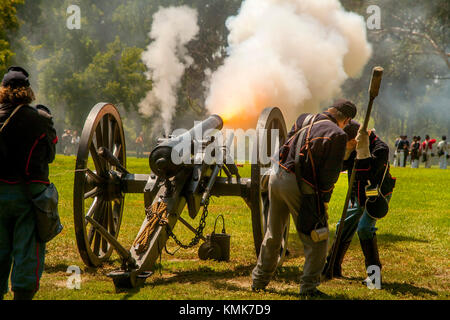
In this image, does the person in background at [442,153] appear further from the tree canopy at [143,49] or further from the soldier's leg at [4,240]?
the soldier's leg at [4,240]

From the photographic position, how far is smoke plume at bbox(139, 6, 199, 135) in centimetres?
3384

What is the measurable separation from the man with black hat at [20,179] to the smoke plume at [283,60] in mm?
7412

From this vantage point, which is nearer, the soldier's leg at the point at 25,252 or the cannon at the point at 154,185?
the soldier's leg at the point at 25,252

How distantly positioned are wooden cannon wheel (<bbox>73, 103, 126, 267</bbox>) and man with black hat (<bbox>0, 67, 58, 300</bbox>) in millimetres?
1248

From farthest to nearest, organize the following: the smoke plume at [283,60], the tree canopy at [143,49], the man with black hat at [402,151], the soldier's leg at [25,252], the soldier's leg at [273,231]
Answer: the tree canopy at [143,49] < the man with black hat at [402,151] < the smoke plume at [283,60] < the soldier's leg at [273,231] < the soldier's leg at [25,252]

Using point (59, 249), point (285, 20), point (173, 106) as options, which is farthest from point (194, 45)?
point (59, 249)

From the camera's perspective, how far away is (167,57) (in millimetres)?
35062

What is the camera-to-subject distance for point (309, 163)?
4734 mm

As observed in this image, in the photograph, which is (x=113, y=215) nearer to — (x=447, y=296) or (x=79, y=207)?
(x=79, y=207)

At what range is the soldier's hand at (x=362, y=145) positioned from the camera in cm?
543

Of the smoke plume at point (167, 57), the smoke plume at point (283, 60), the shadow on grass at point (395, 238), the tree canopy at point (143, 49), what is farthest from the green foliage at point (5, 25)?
the shadow on grass at point (395, 238)

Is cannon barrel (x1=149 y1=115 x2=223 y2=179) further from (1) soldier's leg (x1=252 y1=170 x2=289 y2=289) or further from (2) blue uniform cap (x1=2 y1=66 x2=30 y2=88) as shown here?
(2) blue uniform cap (x1=2 y1=66 x2=30 y2=88)

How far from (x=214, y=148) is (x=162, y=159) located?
102 cm

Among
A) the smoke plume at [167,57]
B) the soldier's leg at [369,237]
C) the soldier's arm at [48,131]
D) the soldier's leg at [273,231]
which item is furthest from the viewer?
the smoke plume at [167,57]
